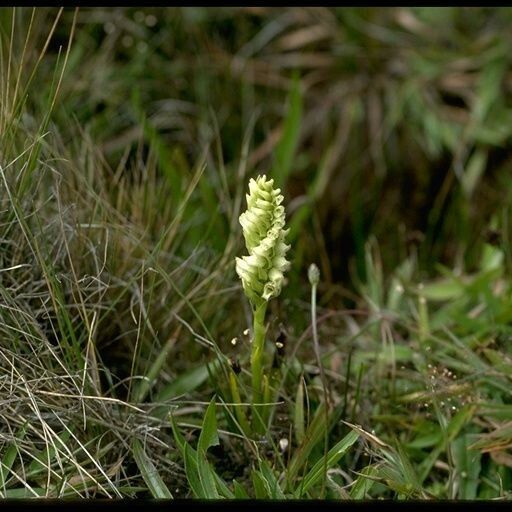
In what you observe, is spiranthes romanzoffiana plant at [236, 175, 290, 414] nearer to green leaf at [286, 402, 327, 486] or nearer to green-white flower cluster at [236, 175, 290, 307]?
green-white flower cluster at [236, 175, 290, 307]

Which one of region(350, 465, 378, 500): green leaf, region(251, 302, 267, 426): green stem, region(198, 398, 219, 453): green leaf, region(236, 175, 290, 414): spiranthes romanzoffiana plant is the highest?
region(236, 175, 290, 414): spiranthes romanzoffiana plant

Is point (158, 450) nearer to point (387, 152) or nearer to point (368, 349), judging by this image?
point (368, 349)

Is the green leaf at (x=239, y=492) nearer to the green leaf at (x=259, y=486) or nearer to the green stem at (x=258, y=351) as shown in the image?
the green leaf at (x=259, y=486)

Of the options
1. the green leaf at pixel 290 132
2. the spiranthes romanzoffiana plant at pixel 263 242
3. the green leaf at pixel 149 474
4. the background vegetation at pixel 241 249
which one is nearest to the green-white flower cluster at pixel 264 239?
the spiranthes romanzoffiana plant at pixel 263 242

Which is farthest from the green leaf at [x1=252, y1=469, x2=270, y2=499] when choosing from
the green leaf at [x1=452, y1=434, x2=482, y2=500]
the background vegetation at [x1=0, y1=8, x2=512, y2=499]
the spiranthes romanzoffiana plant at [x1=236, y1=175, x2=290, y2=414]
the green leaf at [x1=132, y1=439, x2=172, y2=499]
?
the green leaf at [x1=452, y1=434, x2=482, y2=500]

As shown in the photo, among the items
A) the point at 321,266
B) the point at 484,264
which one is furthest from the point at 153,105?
the point at 484,264

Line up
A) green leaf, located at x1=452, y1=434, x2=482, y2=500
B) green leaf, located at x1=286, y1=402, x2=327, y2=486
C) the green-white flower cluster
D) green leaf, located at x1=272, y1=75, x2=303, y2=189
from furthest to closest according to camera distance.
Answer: green leaf, located at x1=272, y1=75, x2=303, y2=189 < green leaf, located at x1=452, y1=434, x2=482, y2=500 < green leaf, located at x1=286, y1=402, x2=327, y2=486 < the green-white flower cluster

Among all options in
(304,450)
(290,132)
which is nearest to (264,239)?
(304,450)

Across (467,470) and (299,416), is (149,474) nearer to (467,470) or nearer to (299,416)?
(299,416)

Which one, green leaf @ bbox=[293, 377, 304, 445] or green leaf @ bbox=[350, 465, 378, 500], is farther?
green leaf @ bbox=[293, 377, 304, 445]

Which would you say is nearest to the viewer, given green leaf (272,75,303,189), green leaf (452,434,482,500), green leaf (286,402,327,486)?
green leaf (286,402,327,486)
